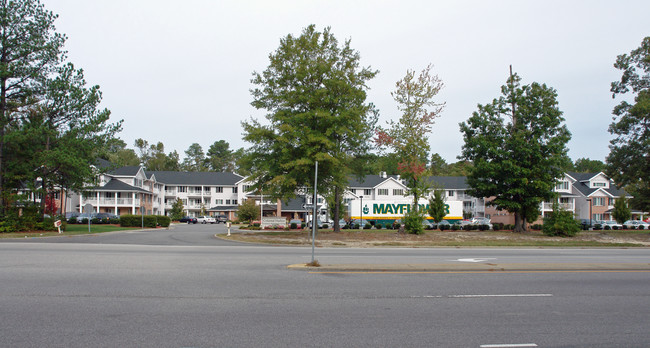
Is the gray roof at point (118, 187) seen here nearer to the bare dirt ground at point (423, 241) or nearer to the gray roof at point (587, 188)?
the bare dirt ground at point (423, 241)

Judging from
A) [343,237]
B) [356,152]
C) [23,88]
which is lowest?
[343,237]

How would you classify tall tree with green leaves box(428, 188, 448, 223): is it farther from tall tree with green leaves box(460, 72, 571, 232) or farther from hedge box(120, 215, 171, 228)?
hedge box(120, 215, 171, 228)

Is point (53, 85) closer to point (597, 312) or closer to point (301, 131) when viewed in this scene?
point (301, 131)

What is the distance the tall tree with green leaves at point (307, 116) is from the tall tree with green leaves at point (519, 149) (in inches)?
449

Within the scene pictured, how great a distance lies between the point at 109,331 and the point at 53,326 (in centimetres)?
94

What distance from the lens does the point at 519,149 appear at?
35.5 metres

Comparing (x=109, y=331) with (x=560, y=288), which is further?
(x=560, y=288)

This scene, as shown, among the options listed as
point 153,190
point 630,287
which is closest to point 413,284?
point 630,287

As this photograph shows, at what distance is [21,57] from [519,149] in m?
39.2

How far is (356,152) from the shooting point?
111ft

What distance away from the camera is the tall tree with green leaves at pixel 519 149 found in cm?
3556

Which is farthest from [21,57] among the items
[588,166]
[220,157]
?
[588,166]

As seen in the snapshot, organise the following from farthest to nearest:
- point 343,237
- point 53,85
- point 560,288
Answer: point 53,85
point 343,237
point 560,288

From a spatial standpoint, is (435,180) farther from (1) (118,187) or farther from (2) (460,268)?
(2) (460,268)
